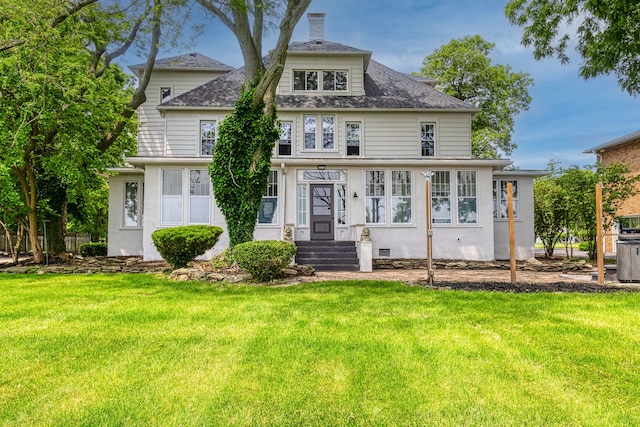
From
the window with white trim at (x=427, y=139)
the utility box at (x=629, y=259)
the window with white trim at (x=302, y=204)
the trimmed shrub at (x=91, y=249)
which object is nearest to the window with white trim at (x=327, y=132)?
the window with white trim at (x=302, y=204)

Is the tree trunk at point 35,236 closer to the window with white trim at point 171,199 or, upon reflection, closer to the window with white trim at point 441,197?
the window with white trim at point 171,199

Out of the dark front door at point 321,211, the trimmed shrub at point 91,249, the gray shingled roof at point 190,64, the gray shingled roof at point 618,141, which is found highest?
the gray shingled roof at point 190,64

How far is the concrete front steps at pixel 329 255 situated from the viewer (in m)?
11.4

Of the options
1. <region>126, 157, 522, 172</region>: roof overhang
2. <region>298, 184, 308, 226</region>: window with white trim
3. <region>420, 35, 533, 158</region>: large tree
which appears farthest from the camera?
<region>420, 35, 533, 158</region>: large tree

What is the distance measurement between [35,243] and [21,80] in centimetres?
492

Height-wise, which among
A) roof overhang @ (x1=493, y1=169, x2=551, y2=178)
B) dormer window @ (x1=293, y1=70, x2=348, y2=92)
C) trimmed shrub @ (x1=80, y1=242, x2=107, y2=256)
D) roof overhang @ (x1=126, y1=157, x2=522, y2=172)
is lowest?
trimmed shrub @ (x1=80, y1=242, x2=107, y2=256)

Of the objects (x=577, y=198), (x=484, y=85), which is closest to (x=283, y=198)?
(x=577, y=198)

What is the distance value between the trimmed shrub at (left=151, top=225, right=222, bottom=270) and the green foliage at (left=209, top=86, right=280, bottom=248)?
2.12 ft

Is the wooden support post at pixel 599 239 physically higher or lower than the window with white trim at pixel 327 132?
lower

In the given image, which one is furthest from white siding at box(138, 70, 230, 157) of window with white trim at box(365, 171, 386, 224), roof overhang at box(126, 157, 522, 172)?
window with white trim at box(365, 171, 386, 224)

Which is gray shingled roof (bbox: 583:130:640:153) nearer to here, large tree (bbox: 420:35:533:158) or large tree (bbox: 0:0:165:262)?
large tree (bbox: 420:35:533:158)

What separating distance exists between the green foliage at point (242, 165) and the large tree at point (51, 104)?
173 inches

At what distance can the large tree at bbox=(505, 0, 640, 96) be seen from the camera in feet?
31.4

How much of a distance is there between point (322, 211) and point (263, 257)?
537cm
